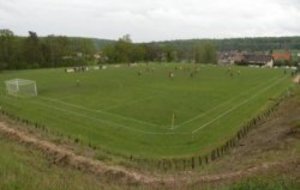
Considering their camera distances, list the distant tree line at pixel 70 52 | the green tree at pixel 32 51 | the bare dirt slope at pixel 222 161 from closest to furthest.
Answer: the bare dirt slope at pixel 222 161 → the distant tree line at pixel 70 52 → the green tree at pixel 32 51

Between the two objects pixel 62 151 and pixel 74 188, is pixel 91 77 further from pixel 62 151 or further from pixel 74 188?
pixel 74 188

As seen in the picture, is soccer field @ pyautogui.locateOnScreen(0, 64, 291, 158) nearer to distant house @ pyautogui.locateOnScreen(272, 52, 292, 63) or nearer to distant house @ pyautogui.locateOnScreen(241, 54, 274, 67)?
distant house @ pyautogui.locateOnScreen(272, 52, 292, 63)

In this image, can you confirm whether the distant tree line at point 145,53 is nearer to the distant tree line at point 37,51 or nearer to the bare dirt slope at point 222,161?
the distant tree line at point 37,51

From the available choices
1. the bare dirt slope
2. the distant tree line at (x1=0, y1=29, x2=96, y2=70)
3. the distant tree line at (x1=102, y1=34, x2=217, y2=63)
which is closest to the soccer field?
the bare dirt slope

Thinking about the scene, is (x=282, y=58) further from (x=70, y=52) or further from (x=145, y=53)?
(x=70, y=52)

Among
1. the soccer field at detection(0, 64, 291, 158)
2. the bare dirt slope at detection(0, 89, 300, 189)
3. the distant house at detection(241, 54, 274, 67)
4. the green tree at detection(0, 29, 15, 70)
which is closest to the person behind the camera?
the bare dirt slope at detection(0, 89, 300, 189)

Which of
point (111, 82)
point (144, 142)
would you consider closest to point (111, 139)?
point (144, 142)

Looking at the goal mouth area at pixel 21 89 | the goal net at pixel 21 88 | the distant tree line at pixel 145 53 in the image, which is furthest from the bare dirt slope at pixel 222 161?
the distant tree line at pixel 145 53

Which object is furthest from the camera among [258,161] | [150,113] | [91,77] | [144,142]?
[91,77]
